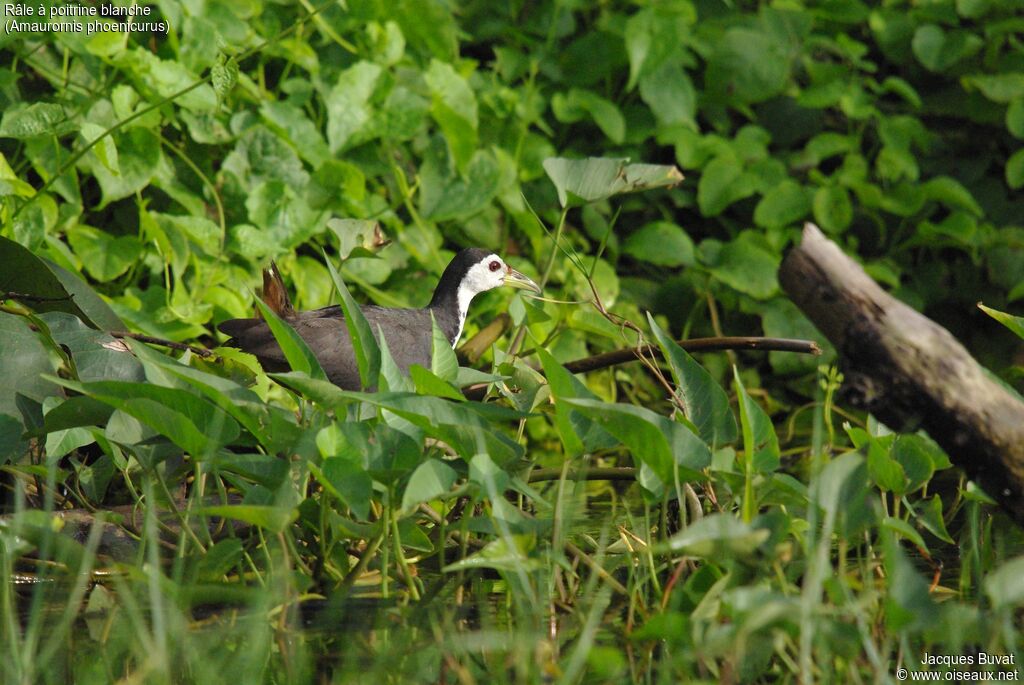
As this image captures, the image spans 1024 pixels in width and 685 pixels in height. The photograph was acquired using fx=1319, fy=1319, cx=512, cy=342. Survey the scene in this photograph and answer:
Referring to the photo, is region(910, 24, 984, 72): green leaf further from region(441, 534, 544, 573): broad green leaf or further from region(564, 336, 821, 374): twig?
region(441, 534, 544, 573): broad green leaf

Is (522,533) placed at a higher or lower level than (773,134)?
lower

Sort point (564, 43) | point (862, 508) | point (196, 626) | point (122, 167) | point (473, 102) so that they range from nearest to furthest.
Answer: point (862, 508) → point (196, 626) → point (122, 167) → point (473, 102) → point (564, 43)

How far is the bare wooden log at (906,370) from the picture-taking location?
1.82m

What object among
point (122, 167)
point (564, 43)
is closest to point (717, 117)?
point (564, 43)

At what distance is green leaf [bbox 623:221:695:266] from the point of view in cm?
493

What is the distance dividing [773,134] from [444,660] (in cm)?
406

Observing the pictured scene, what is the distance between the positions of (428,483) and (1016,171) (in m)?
3.93

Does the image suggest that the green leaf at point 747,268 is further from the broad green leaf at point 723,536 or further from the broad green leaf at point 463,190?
the broad green leaf at point 723,536

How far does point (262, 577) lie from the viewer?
2330 mm

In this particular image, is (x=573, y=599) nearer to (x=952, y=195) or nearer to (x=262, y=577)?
(x=262, y=577)

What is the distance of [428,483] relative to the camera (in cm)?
201

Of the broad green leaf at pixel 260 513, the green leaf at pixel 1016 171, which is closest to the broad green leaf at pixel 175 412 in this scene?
the broad green leaf at pixel 260 513

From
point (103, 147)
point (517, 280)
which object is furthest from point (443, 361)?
point (517, 280)

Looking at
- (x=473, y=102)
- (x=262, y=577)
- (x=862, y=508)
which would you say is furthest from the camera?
(x=473, y=102)
